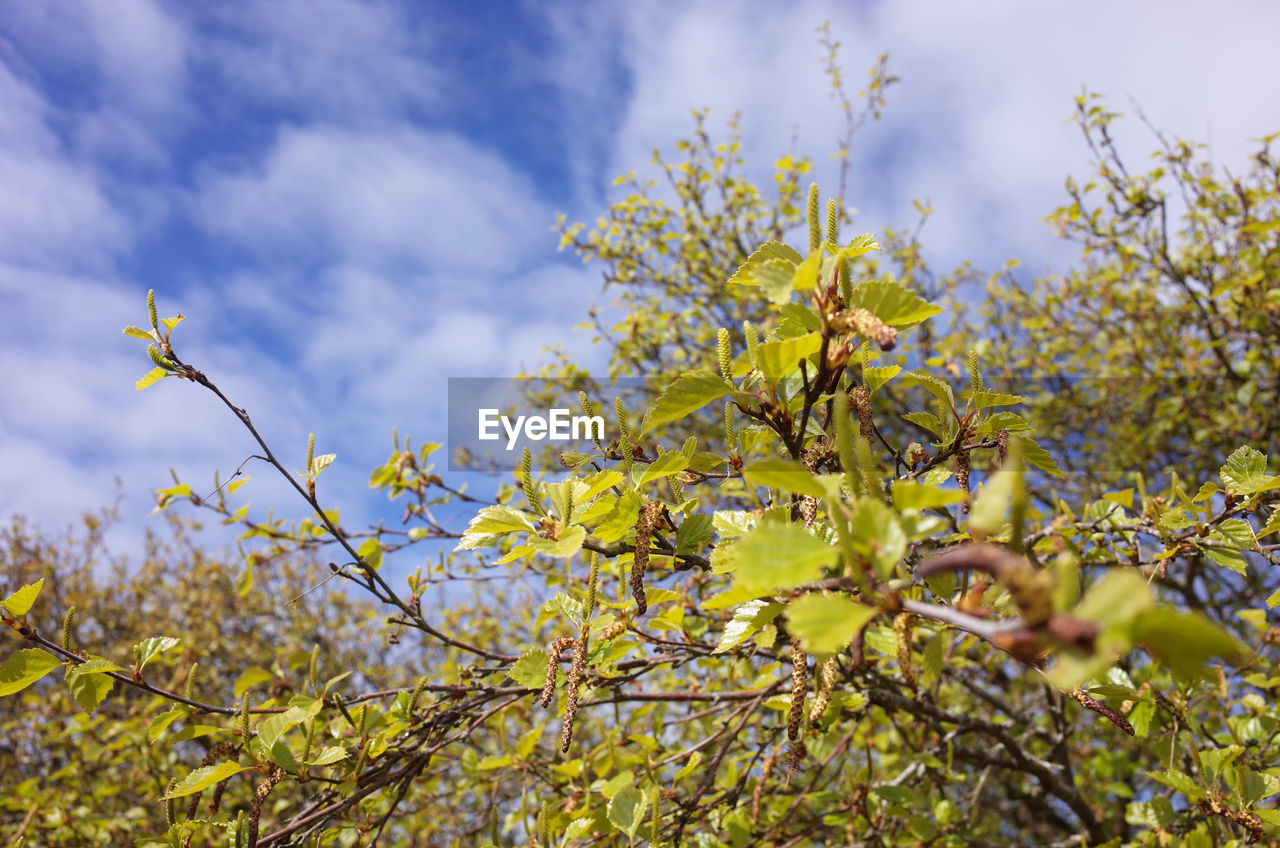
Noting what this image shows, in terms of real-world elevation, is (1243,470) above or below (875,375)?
below

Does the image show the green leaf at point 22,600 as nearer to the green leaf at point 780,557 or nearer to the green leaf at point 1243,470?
the green leaf at point 780,557

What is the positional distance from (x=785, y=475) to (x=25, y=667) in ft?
5.65

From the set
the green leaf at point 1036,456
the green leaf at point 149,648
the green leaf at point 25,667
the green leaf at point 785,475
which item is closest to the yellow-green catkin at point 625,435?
the green leaf at point 785,475

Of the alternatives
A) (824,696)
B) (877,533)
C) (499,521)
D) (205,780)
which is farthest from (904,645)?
(205,780)

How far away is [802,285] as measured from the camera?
3.30 feet

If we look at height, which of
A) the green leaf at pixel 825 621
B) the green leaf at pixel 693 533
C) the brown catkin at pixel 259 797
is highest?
the green leaf at pixel 693 533

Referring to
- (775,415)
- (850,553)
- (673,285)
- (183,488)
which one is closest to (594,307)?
(673,285)

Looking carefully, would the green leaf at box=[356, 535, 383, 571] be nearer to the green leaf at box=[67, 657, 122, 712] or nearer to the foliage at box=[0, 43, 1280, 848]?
the foliage at box=[0, 43, 1280, 848]

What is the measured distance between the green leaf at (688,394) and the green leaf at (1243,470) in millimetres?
1197

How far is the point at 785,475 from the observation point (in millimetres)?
826

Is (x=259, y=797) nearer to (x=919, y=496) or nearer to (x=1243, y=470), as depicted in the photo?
(x=919, y=496)

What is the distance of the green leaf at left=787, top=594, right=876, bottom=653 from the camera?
65 cm

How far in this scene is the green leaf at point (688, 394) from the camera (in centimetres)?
111

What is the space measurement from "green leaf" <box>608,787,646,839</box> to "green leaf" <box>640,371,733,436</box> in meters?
0.90
